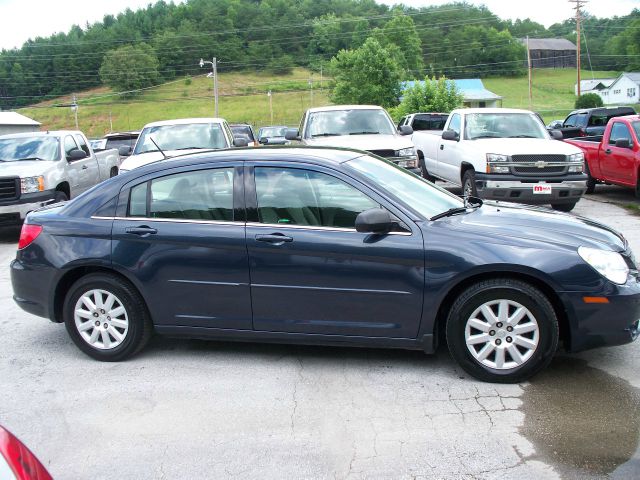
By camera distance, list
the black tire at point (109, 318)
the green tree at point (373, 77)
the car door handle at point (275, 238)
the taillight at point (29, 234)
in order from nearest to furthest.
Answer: the car door handle at point (275, 238) < the black tire at point (109, 318) < the taillight at point (29, 234) < the green tree at point (373, 77)

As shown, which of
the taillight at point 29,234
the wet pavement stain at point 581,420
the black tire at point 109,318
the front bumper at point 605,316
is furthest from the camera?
the taillight at point 29,234

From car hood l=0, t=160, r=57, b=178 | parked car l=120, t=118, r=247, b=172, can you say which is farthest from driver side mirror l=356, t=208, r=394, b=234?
car hood l=0, t=160, r=57, b=178

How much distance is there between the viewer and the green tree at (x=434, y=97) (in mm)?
31453

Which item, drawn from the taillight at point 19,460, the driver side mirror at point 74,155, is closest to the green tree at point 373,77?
the driver side mirror at point 74,155

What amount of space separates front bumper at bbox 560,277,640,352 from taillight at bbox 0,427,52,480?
3.36 meters

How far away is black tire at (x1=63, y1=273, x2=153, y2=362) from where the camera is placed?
194 inches

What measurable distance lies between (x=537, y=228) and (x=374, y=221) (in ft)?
3.96

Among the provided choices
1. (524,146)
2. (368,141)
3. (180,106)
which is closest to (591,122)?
(524,146)

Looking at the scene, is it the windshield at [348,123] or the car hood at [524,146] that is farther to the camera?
the windshield at [348,123]

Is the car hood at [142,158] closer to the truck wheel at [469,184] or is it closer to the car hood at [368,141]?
the car hood at [368,141]

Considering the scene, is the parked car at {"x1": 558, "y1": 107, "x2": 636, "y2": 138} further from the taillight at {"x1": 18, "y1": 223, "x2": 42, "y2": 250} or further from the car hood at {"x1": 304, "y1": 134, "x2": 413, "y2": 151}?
the taillight at {"x1": 18, "y1": 223, "x2": 42, "y2": 250}

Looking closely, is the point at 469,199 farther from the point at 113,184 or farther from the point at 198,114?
the point at 198,114

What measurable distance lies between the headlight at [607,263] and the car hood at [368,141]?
6853 mm

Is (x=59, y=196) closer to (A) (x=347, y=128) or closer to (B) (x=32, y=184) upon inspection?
(B) (x=32, y=184)
